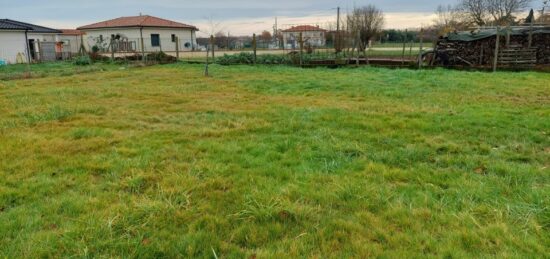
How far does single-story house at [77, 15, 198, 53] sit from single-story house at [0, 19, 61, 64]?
711cm

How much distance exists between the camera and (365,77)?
11867 millimetres

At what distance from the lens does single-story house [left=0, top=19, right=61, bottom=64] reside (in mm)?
24344

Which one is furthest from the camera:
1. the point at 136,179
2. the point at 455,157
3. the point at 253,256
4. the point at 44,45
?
the point at 44,45

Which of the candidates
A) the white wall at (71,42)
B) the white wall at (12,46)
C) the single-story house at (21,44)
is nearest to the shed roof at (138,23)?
the white wall at (71,42)

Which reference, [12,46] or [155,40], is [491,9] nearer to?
[155,40]

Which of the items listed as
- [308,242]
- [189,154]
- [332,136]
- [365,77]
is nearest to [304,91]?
[365,77]

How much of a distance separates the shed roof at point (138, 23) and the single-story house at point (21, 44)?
9.62m

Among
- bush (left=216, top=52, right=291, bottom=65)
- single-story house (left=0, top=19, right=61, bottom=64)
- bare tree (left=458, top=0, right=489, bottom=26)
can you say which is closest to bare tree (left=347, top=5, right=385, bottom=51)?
bare tree (left=458, top=0, right=489, bottom=26)

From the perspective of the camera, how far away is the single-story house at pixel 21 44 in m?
24.3

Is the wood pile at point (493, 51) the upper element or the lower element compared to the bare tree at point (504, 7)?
lower

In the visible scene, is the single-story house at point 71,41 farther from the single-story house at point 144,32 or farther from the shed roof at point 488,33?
the shed roof at point 488,33

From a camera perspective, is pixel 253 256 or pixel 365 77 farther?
pixel 365 77

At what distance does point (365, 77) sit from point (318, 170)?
863 cm

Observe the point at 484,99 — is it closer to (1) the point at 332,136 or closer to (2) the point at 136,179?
(1) the point at 332,136
